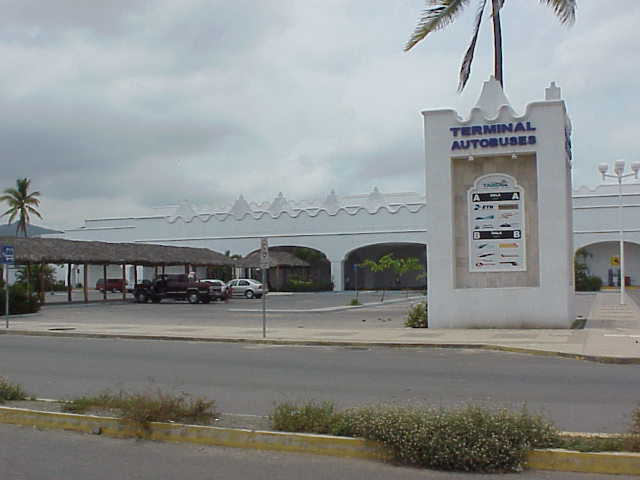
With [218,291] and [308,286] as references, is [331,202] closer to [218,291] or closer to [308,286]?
[308,286]

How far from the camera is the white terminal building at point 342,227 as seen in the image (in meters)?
61.4

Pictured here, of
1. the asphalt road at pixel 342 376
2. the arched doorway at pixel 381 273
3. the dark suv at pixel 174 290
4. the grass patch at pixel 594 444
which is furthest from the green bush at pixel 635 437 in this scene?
the arched doorway at pixel 381 273

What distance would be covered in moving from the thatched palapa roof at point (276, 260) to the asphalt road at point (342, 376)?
42.3 m

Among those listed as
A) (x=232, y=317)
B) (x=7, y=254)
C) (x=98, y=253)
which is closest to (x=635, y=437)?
(x=7, y=254)

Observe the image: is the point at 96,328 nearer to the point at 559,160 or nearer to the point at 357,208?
the point at 559,160

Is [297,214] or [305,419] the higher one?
[297,214]

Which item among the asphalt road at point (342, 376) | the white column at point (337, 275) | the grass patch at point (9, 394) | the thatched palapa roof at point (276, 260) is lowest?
the asphalt road at point (342, 376)

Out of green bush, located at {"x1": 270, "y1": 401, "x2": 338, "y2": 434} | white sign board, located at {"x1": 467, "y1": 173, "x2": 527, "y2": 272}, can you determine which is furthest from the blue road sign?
green bush, located at {"x1": 270, "y1": 401, "x2": 338, "y2": 434}

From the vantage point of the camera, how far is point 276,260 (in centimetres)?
6594

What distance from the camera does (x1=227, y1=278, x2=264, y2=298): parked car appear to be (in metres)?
55.5

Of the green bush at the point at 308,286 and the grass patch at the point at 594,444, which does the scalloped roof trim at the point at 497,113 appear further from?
the green bush at the point at 308,286

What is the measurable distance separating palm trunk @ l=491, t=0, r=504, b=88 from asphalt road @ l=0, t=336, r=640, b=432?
11.8 metres

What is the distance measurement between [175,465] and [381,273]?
218ft

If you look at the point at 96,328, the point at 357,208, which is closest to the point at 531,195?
the point at 96,328
